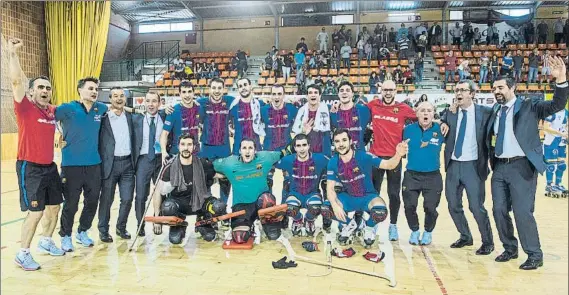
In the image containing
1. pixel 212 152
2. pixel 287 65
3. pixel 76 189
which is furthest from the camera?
pixel 287 65

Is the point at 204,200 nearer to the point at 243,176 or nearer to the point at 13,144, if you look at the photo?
the point at 243,176

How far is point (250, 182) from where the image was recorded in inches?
201

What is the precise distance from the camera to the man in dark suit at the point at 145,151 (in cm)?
514

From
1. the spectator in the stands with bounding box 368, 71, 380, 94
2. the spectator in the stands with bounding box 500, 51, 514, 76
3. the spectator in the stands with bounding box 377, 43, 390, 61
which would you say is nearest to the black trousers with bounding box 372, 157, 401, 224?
the spectator in the stands with bounding box 368, 71, 380, 94

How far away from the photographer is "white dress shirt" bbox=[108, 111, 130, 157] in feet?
16.3

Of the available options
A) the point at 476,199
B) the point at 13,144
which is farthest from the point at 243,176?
the point at 13,144

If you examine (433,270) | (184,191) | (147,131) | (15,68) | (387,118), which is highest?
(15,68)

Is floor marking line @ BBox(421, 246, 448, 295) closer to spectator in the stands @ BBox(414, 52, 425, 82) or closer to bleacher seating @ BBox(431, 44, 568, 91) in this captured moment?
spectator in the stands @ BBox(414, 52, 425, 82)

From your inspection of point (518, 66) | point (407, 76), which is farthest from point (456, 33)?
point (407, 76)

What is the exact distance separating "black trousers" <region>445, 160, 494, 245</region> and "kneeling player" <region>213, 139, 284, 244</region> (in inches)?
73.5

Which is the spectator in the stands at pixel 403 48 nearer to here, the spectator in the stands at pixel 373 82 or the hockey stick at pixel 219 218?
the spectator in the stands at pixel 373 82

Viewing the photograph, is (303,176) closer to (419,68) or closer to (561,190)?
(561,190)

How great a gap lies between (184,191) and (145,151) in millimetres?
678

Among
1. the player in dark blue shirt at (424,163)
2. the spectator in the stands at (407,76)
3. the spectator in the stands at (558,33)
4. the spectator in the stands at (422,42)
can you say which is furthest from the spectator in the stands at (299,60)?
the player in dark blue shirt at (424,163)
